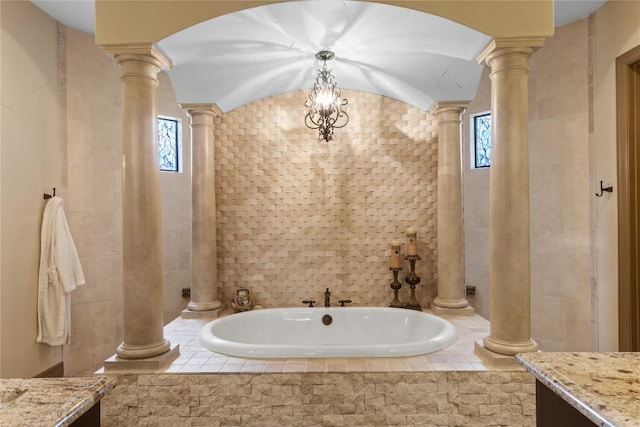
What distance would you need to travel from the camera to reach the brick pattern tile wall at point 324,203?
3814mm

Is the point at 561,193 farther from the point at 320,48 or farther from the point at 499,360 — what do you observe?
the point at 320,48

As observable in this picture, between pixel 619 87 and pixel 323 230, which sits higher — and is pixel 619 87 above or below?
above

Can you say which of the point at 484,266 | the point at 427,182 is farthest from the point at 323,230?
the point at 484,266

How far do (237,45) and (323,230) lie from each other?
184 centimetres

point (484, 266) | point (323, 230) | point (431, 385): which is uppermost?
point (323, 230)

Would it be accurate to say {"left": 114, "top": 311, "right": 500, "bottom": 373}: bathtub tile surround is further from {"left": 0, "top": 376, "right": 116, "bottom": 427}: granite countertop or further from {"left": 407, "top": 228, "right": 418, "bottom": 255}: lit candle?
{"left": 0, "top": 376, "right": 116, "bottom": 427}: granite countertop

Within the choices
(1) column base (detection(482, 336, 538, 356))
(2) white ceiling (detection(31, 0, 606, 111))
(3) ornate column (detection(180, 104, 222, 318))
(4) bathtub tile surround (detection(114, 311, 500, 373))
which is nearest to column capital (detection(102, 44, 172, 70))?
(2) white ceiling (detection(31, 0, 606, 111))

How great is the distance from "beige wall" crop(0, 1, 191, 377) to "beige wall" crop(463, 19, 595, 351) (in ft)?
11.4

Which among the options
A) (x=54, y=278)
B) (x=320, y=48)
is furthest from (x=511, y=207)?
(x=54, y=278)

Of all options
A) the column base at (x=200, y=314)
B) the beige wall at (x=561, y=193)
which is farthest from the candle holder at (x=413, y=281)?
the column base at (x=200, y=314)

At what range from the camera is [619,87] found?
2.91 meters

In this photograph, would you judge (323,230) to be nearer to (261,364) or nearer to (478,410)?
(261,364)

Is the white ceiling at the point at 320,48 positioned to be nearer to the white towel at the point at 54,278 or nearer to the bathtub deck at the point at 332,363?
the white towel at the point at 54,278

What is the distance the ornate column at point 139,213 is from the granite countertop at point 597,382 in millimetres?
2003
